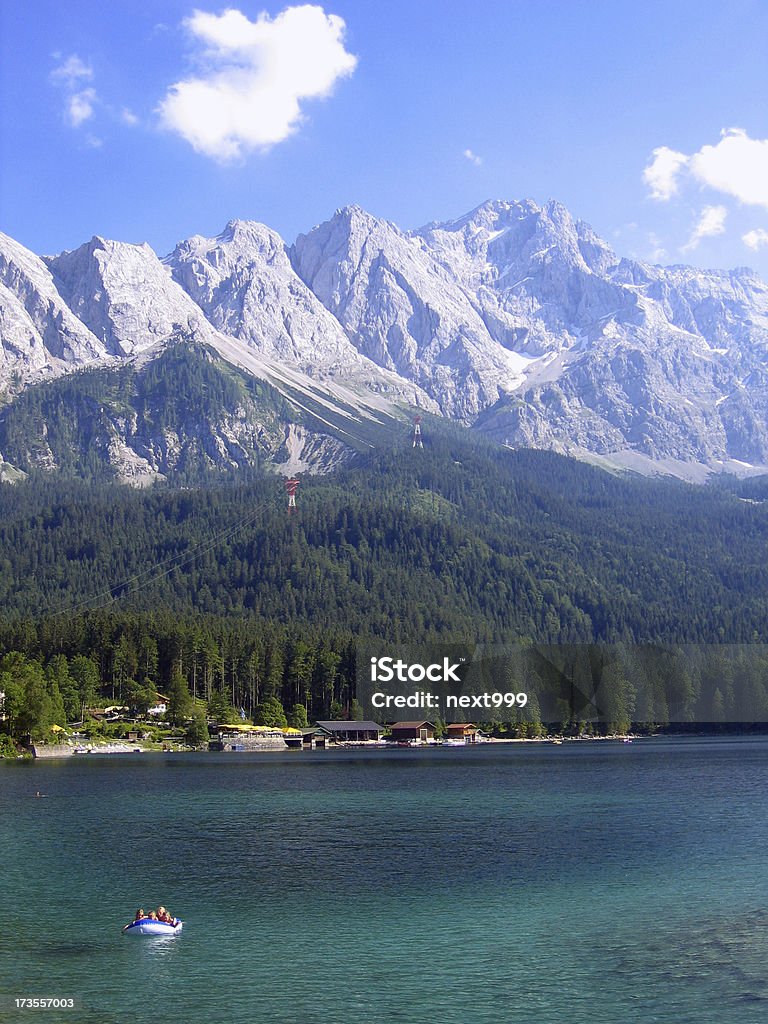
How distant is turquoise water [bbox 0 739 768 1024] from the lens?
128 ft

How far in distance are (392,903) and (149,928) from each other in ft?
39.9

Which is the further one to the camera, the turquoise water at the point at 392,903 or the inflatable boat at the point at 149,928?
the inflatable boat at the point at 149,928

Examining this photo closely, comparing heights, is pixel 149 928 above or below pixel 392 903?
above

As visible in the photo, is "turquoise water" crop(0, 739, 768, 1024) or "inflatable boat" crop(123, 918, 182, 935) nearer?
"turquoise water" crop(0, 739, 768, 1024)

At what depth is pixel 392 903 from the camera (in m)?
53.8

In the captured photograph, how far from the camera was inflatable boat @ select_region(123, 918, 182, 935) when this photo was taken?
4741 cm

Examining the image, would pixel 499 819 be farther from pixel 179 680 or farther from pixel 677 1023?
pixel 179 680

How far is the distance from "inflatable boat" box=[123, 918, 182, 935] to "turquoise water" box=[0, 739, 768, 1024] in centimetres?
74

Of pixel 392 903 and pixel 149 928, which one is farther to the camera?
pixel 392 903

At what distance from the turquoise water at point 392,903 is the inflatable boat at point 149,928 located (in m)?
0.74

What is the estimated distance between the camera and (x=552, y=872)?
61875mm

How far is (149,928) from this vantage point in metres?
47.4

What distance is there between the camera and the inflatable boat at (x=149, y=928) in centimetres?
4741

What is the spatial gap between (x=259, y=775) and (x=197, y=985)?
86.9m
